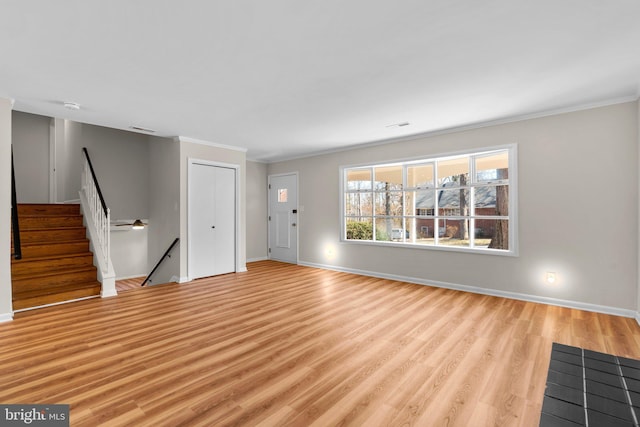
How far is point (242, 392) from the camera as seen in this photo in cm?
200

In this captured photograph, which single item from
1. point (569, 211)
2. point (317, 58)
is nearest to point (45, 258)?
point (317, 58)

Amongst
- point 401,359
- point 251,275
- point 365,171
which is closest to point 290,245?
point 251,275

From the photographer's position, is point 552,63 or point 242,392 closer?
point 242,392

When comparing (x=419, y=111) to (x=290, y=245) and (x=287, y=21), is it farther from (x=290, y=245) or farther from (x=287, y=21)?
(x=290, y=245)

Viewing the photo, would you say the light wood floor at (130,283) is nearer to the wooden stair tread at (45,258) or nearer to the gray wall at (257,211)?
the wooden stair tread at (45,258)

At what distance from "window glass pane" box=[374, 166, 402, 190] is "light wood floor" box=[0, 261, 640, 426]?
214 centimetres

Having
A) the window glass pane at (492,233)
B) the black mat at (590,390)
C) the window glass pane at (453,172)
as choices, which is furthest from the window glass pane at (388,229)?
the black mat at (590,390)

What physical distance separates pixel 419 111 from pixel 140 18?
3.05 m

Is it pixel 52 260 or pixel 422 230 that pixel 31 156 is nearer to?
pixel 52 260

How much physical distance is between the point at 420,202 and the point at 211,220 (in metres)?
3.82

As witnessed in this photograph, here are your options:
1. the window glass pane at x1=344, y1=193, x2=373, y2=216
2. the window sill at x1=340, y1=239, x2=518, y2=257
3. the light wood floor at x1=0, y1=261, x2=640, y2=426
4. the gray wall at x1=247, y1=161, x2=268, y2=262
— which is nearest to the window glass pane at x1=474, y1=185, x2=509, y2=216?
the window sill at x1=340, y1=239, x2=518, y2=257

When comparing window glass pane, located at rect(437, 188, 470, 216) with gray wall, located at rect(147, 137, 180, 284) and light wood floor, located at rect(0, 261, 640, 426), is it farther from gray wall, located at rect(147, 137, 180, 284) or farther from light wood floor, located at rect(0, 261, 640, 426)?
gray wall, located at rect(147, 137, 180, 284)

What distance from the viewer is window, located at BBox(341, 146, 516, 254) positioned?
428cm

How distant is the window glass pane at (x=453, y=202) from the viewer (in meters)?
4.59
